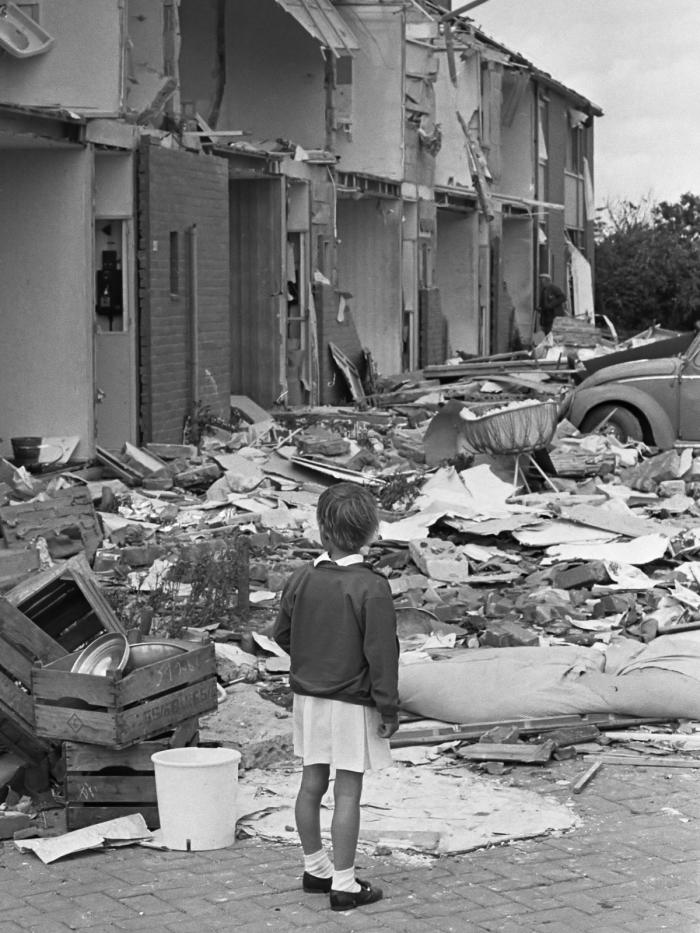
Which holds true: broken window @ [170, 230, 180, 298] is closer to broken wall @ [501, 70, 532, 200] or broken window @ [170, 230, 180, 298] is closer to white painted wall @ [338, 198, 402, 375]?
white painted wall @ [338, 198, 402, 375]

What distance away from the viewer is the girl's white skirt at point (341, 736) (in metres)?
5.06

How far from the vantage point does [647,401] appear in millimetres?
17406

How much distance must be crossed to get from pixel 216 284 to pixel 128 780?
1338cm

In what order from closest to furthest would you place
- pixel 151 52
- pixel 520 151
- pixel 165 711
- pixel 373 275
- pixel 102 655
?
pixel 165 711
pixel 102 655
pixel 151 52
pixel 373 275
pixel 520 151

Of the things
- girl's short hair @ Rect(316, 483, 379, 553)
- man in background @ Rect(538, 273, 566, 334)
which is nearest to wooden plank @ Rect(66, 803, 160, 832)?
girl's short hair @ Rect(316, 483, 379, 553)

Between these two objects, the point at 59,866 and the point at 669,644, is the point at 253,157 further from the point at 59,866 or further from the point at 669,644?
the point at 59,866

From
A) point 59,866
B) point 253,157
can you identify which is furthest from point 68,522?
point 253,157

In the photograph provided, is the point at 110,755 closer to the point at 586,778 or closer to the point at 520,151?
the point at 586,778

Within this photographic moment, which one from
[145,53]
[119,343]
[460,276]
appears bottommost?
[119,343]

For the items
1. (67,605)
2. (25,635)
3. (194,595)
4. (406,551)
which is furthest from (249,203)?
(25,635)

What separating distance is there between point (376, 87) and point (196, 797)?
21.1 m

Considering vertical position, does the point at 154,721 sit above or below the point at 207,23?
below

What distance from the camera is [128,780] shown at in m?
5.75

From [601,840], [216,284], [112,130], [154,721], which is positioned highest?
[112,130]
